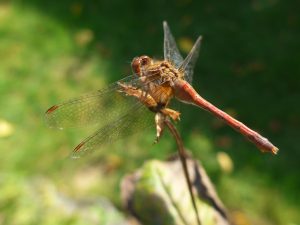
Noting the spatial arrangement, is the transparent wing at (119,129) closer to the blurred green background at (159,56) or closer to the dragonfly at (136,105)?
the dragonfly at (136,105)

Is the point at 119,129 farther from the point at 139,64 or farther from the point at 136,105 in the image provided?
the point at 139,64

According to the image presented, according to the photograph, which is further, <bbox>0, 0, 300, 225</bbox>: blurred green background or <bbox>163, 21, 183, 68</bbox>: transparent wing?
<bbox>0, 0, 300, 225</bbox>: blurred green background

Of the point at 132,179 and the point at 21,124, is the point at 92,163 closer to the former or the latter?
the point at 21,124

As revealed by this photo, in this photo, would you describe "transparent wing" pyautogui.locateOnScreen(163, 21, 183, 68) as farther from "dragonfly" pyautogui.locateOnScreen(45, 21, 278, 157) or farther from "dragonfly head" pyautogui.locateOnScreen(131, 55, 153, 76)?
"dragonfly head" pyautogui.locateOnScreen(131, 55, 153, 76)

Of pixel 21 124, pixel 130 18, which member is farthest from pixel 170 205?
A: pixel 130 18

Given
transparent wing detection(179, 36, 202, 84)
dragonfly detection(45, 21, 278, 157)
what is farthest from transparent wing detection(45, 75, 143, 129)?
transparent wing detection(179, 36, 202, 84)
